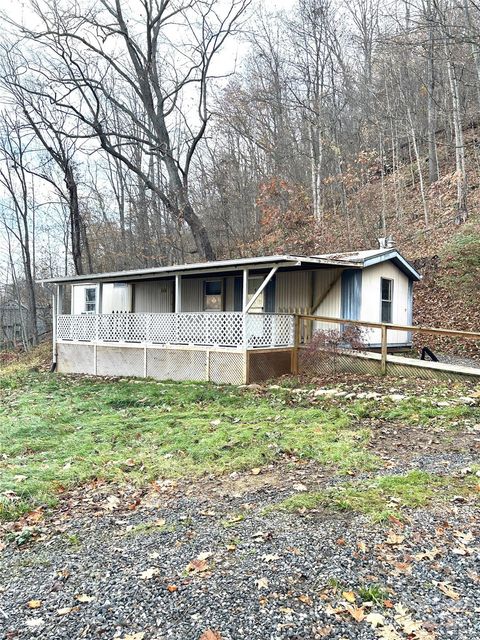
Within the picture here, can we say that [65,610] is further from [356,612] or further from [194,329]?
[194,329]

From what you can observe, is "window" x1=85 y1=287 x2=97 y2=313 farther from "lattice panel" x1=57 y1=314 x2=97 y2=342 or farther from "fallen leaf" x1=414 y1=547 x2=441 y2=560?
"fallen leaf" x1=414 y1=547 x2=441 y2=560

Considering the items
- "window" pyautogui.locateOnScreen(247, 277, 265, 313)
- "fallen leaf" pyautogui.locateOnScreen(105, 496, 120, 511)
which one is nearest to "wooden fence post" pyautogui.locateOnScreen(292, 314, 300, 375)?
"window" pyautogui.locateOnScreen(247, 277, 265, 313)

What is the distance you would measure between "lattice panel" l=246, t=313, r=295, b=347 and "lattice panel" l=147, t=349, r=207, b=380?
4.68 feet

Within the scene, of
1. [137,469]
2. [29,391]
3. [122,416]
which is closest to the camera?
[137,469]

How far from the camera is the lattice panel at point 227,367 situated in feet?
36.9

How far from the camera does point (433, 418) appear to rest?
6789mm

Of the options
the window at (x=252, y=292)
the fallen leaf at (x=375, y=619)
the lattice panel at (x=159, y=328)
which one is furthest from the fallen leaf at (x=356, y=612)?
the window at (x=252, y=292)

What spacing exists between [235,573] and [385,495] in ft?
5.42

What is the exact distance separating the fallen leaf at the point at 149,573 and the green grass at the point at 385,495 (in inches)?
48.8

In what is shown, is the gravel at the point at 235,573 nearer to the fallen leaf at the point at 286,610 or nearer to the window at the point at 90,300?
the fallen leaf at the point at 286,610

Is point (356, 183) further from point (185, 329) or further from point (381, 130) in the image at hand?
point (185, 329)

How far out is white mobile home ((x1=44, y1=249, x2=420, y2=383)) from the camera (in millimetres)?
11406

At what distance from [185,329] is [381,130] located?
53.9 feet

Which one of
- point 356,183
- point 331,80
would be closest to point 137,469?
point 356,183
